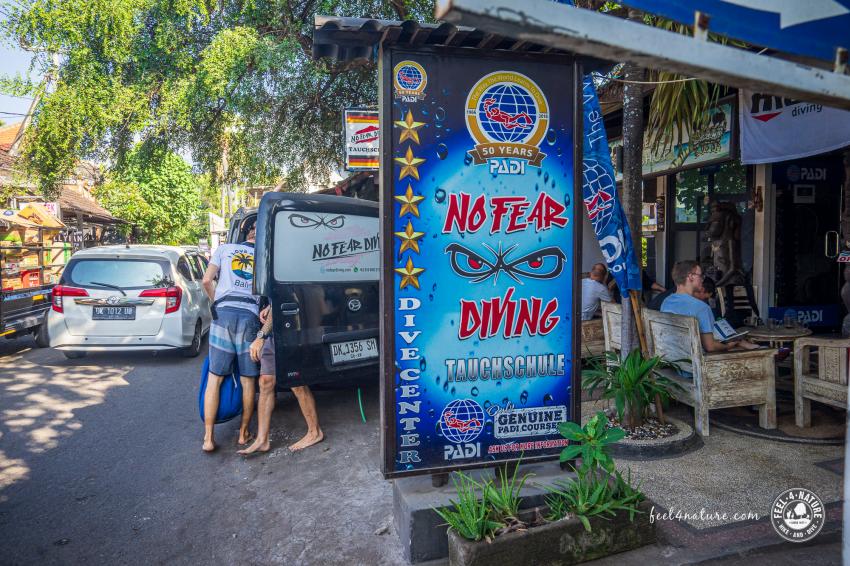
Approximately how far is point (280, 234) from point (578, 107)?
9.26 ft

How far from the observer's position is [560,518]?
9.93ft

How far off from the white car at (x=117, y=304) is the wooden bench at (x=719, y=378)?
6.79m

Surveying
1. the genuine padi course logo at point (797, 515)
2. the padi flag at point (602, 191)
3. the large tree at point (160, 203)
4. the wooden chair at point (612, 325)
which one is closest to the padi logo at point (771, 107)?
the wooden chair at point (612, 325)

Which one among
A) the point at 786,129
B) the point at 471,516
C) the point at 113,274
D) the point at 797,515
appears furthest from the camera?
the point at 113,274

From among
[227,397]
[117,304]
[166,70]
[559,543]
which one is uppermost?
[166,70]

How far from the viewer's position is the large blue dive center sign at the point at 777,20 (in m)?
1.81

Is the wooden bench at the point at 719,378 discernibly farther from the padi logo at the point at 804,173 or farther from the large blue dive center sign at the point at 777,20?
the padi logo at the point at 804,173

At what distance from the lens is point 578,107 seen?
3359 mm

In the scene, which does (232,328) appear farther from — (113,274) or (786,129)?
(786,129)

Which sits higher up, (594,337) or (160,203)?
(160,203)

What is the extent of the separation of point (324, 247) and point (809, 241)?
7.45m

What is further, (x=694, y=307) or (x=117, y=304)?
(x=117, y=304)

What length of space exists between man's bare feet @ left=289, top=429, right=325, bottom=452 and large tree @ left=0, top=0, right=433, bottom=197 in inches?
244

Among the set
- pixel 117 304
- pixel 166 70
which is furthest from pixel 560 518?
pixel 166 70
